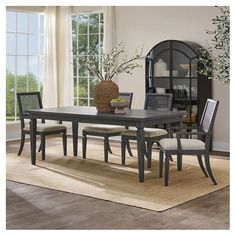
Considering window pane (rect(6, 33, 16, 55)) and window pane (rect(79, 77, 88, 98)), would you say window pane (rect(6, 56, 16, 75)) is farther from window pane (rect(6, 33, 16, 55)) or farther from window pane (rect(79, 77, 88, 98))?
window pane (rect(79, 77, 88, 98))

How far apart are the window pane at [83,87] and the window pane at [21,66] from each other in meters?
1.06

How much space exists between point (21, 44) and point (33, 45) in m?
0.28

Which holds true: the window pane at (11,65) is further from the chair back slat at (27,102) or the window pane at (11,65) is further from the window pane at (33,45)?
the chair back slat at (27,102)

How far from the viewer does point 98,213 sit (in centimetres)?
427

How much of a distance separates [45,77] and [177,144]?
469 centimetres

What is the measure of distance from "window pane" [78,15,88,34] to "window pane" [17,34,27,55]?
1.04 metres

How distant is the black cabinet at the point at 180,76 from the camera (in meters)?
7.50

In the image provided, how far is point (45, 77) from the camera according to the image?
30.9 ft

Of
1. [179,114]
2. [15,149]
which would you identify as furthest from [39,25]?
[179,114]

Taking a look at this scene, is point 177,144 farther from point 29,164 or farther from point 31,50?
point 31,50

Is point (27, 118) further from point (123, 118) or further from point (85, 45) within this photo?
point (85, 45)

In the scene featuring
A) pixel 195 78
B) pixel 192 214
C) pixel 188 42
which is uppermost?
pixel 188 42

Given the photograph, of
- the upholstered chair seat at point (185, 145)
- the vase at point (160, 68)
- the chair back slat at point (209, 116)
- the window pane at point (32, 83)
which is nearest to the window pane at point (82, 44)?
the window pane at point (32, 83)
